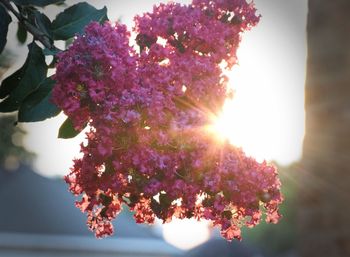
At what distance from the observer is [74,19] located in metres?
2.55

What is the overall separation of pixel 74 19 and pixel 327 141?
4.24 feet

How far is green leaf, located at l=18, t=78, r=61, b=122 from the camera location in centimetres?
224

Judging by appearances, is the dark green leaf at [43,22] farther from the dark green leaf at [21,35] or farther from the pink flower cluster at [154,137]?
the pink flower cluster at [154,137]

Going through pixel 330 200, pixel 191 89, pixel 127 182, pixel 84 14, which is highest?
pixel 84 14

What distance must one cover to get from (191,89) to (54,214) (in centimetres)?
1600

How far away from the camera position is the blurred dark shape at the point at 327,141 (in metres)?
2.85

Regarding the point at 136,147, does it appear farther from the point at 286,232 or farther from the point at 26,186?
the point at 286,232

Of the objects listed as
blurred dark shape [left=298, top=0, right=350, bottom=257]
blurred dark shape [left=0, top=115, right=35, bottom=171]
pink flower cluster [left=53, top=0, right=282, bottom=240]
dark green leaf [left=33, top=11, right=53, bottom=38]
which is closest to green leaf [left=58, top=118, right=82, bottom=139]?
pink flower cluster [left=53, top=0, right=282, bottom=240]

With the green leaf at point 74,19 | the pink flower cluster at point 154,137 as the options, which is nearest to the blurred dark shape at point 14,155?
the green leaf at point 74,19

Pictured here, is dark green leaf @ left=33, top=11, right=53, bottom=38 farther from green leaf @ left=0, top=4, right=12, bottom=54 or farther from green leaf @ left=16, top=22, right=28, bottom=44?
green leaf @ left=16, top=22, right=28, bottom=44

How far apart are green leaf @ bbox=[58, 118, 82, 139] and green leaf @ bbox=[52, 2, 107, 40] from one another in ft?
1.38

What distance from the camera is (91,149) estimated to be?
6.31ft

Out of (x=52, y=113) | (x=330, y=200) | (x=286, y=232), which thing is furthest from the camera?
(x=286, y=232)

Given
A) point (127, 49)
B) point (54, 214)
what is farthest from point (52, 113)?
point (54, 214)
